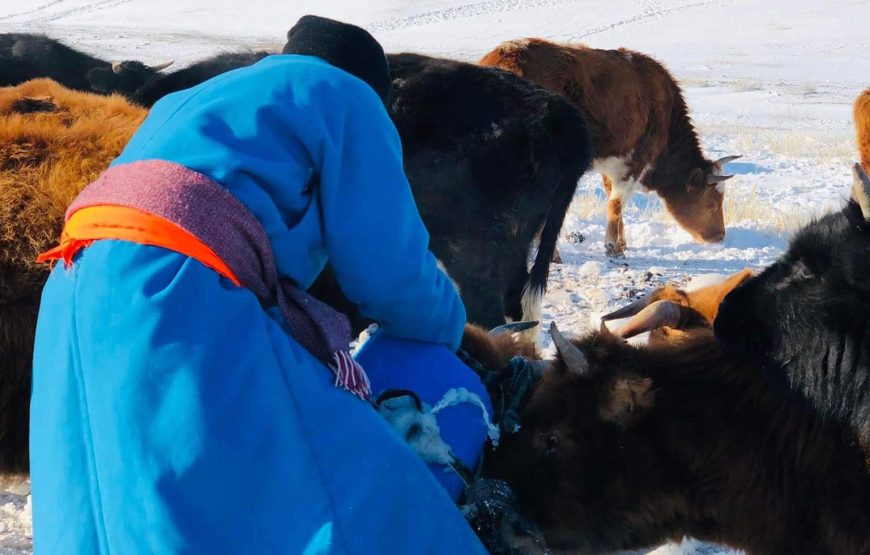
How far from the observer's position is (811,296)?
2510 mm

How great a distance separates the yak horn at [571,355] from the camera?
272 centimetres

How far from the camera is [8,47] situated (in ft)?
26.5

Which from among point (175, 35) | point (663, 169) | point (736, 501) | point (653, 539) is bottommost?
point (175, 35)

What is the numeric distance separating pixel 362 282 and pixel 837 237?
4.97 ft

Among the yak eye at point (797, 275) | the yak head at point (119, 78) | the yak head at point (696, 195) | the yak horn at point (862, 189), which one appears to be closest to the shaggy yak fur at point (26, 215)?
the yak eye at point (797, 275)

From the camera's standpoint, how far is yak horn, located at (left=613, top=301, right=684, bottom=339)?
3.46 metres

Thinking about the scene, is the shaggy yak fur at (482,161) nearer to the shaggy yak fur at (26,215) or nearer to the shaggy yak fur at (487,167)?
the shaggy yak fur at (487,167)

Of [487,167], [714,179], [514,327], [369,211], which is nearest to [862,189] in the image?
[514,327]

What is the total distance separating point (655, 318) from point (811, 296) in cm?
99

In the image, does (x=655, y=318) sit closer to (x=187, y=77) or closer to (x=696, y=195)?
(x=187, y=77)

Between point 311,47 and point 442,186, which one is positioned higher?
point 311,47

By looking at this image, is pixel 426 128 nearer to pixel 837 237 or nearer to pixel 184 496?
pixel 837 237

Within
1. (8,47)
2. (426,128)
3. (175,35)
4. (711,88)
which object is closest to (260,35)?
(175,35)

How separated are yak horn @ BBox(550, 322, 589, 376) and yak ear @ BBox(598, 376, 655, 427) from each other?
4.1 inches
